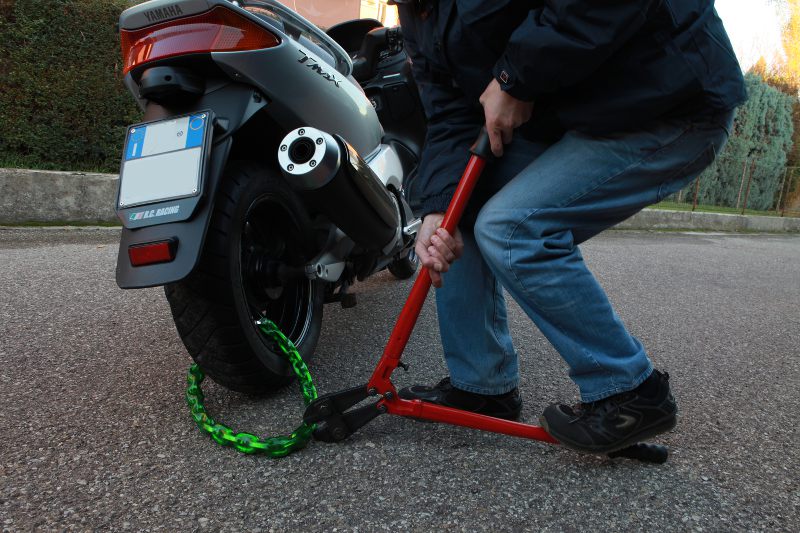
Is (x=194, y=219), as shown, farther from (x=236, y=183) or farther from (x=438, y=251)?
(x=438, y=251)

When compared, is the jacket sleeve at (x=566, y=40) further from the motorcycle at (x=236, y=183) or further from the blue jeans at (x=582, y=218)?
the motorcycle at (x=236, y=183)

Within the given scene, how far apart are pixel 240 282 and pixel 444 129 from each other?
2.33 feet

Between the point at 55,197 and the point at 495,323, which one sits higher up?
the point at 495,323

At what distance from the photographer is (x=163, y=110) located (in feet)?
5.50

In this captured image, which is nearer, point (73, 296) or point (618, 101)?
point (618, 101)

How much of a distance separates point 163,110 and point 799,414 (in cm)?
219

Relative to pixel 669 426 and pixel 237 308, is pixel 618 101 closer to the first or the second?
pixel 669 426

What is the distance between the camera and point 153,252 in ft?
4.87

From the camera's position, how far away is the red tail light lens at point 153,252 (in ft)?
4.83

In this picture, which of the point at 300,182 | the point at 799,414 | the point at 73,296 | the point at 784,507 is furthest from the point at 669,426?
the point at 73,296

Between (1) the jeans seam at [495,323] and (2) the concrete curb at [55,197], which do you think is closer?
(1) the jeans seam at [495,323]

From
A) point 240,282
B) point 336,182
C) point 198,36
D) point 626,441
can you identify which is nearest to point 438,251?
point 336,182

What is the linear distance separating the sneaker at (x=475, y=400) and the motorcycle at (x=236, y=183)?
0.42 metres

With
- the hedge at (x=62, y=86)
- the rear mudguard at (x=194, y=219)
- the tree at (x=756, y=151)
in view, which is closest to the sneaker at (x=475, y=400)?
the rear mudguard at (x=194, y=219)
